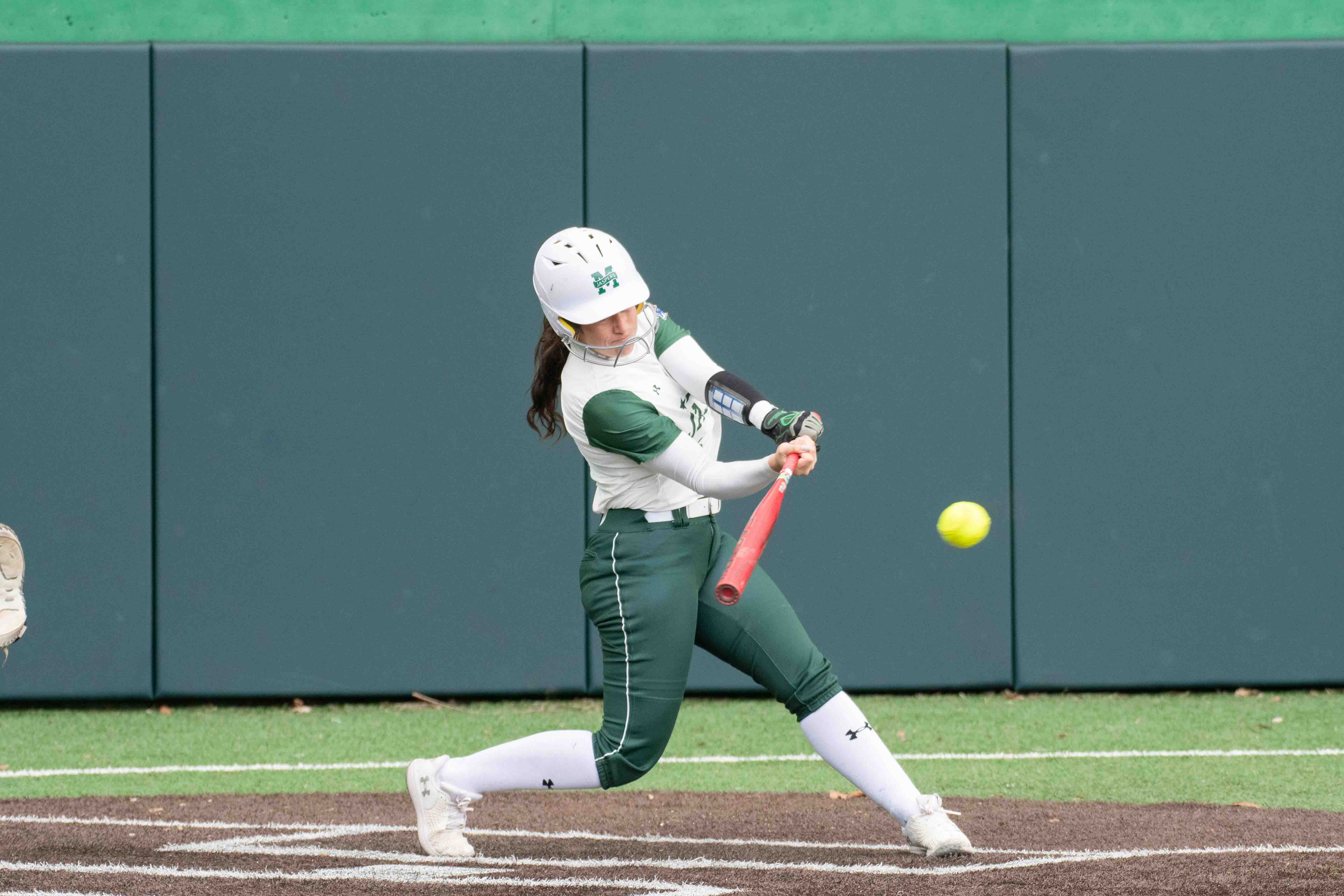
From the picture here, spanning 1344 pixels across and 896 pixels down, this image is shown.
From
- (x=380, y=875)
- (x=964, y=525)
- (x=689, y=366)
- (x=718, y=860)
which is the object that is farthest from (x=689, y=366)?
(x=380, y=875)

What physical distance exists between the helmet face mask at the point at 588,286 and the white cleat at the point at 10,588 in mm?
1572

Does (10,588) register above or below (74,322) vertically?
below

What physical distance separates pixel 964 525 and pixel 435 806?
5.83 ft

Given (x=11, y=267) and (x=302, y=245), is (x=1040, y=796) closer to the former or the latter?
(x=302, y=245)

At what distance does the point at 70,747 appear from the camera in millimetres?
7023

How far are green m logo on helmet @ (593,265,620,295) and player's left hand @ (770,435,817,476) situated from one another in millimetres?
645

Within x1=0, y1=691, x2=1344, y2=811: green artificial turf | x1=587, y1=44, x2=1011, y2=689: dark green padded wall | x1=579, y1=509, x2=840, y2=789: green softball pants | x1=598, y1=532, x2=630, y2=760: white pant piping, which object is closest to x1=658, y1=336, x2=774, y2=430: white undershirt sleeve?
x1=579, y1=509, x2=840, y2=789: green softball pants

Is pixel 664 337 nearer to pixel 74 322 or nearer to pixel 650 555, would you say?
pixel 650 555

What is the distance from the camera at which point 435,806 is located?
4637mm

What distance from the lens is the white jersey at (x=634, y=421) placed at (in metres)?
4.22

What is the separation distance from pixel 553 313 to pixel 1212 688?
5.10m

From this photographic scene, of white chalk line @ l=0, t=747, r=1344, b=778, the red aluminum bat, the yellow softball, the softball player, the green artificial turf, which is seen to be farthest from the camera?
white chalk line @ l=0, t=747, r=1344, b=778

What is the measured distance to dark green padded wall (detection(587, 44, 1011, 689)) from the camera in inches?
309

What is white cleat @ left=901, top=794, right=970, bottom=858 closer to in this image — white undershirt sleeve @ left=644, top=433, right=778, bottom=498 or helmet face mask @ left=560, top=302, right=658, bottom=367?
white undershirt sleeve @ left=644, top=433, right=778, bottom=498
